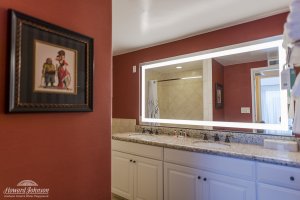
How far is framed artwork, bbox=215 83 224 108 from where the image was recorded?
2.51 m

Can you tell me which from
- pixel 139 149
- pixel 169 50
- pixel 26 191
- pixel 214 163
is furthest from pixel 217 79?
pixel 26 191

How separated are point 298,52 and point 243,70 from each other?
5.49 feet

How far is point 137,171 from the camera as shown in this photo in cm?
245

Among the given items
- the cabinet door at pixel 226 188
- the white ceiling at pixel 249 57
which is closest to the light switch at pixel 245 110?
the white ceiling at pixel 249 57

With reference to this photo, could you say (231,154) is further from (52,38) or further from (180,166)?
(52,38)

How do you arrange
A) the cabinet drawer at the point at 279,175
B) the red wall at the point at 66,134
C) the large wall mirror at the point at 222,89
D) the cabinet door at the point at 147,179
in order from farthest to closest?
the cabinet door at the point at 147,179 → the large wall mirror at the point at 222,89 → the cabinet drawer at the point at 279,175 → the red wall at the point at 66,134

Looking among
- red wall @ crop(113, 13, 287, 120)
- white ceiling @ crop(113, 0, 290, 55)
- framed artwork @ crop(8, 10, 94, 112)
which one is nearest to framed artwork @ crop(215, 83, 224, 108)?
red wall @ crop(113, 13, 287, 120)

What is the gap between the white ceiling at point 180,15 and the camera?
192cm

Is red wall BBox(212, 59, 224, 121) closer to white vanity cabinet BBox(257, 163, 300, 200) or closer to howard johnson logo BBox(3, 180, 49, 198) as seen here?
white vanity cabinet BBox(257, 163, 300, 200)

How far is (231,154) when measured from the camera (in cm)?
172

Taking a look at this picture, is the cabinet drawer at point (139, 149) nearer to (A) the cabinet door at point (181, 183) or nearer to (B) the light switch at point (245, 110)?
(A) the cabinet door at point (181, 183)

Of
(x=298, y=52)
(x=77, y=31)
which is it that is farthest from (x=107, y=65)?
(x=298, y=52)

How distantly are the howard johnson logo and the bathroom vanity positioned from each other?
1.33 metres

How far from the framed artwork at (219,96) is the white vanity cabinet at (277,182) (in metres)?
1.01
